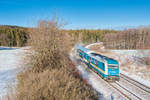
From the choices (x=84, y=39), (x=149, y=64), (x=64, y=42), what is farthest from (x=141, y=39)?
(x=84, y=39)

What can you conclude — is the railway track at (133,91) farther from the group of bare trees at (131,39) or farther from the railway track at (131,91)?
the group of bare trees at (131,39)

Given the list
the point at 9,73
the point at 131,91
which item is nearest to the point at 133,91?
the point at 131,91

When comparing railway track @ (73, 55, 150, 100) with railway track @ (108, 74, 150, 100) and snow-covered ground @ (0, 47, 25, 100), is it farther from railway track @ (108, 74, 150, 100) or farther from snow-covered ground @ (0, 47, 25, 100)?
snow-covered ground @ (0, 47, 25, 100)

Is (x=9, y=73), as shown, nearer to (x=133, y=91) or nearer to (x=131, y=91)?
(x=131, y=91)

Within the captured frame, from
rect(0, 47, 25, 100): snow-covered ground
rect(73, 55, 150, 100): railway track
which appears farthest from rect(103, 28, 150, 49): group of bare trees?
rect(0, 47, 25, 100): snow-covered ground

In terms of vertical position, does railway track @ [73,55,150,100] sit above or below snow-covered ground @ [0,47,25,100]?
below

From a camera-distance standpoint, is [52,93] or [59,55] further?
[59,55]

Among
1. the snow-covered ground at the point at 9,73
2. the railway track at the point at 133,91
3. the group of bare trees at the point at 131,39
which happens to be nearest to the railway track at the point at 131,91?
the railway track at the point at 133,91

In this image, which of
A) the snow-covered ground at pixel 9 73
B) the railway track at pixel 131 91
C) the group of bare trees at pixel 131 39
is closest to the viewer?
the snow-covered ground at pixel 9 73

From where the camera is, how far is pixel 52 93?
463cm

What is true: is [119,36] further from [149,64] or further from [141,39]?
[149,64]

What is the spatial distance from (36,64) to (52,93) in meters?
4.95

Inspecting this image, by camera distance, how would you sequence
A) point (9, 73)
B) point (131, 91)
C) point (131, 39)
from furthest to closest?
point (131, 39) < point (9, 73) < point (131, 91)

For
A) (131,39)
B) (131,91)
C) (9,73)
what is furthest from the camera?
(131,39)
